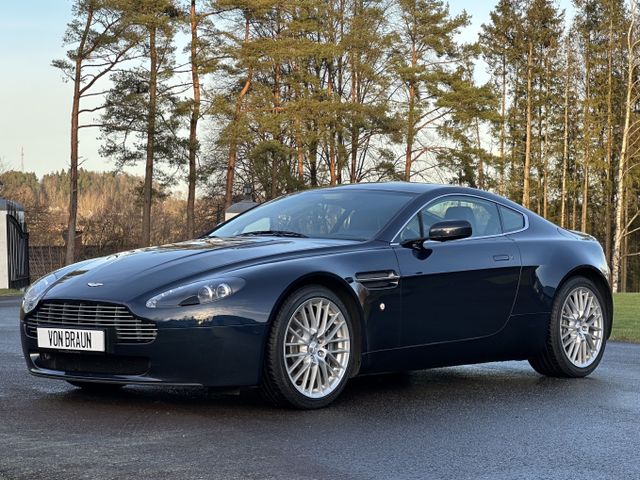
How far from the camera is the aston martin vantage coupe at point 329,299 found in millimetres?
6035

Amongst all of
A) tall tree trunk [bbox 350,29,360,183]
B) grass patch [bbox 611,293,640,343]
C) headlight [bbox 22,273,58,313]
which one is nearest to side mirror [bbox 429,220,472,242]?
headlight [bbox 22,273,58,313]

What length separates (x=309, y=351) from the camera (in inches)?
250

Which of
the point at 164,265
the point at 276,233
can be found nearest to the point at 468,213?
the point at 276,233

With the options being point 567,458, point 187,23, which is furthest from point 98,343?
point 187,23

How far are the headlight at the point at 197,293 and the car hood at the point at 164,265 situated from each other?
0.08 meters

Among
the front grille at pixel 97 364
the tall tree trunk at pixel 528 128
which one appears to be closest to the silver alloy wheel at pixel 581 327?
the front grille at pixel 97 364

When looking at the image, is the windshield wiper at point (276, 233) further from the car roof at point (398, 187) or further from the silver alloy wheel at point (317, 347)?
the silver alloy wheel at point (317, 347)

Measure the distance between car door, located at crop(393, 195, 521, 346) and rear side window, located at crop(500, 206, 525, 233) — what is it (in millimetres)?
→ 73

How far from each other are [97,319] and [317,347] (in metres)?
1.27

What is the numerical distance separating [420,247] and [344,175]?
48.5m

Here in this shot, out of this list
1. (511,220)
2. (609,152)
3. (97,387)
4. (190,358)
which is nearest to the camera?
(190,358)

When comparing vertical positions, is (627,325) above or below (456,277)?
below

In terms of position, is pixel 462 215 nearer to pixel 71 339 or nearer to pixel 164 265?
pixel 164 265

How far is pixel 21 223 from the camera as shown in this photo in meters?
30.2
